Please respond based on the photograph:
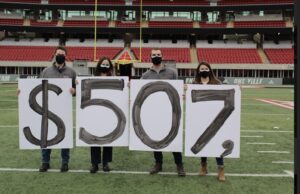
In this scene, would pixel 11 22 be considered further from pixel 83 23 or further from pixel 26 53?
pixel 83 23

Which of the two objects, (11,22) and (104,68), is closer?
(104,68)

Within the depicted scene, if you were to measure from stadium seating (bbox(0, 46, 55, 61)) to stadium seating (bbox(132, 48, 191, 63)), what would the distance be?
10337 mm

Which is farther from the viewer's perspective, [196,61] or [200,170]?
[196,61]

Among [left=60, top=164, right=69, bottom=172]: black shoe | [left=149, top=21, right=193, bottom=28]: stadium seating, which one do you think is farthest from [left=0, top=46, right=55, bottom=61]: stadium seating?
[left=60, top=164, right=69, bottom=172]: black shoe

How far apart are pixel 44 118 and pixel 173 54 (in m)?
39.6

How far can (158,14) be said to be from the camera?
5012 centimetres

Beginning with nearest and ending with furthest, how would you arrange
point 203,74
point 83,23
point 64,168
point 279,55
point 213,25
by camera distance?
point 203,74
point 64,168
point 279,55
point 213,25
point 83,23

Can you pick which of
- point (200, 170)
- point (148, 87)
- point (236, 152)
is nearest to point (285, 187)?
point (236, 152)

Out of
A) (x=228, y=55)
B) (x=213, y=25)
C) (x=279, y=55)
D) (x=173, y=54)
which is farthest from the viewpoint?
(x=213, y=25)

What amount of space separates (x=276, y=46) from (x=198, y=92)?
43.6 meters

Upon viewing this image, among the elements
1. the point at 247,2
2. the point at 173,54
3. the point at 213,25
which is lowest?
the point at 173,54

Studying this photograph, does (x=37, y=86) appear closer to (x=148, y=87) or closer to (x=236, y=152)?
(x=148, y=87)

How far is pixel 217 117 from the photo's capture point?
5566 mm

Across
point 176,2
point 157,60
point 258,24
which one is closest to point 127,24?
point 176,2
